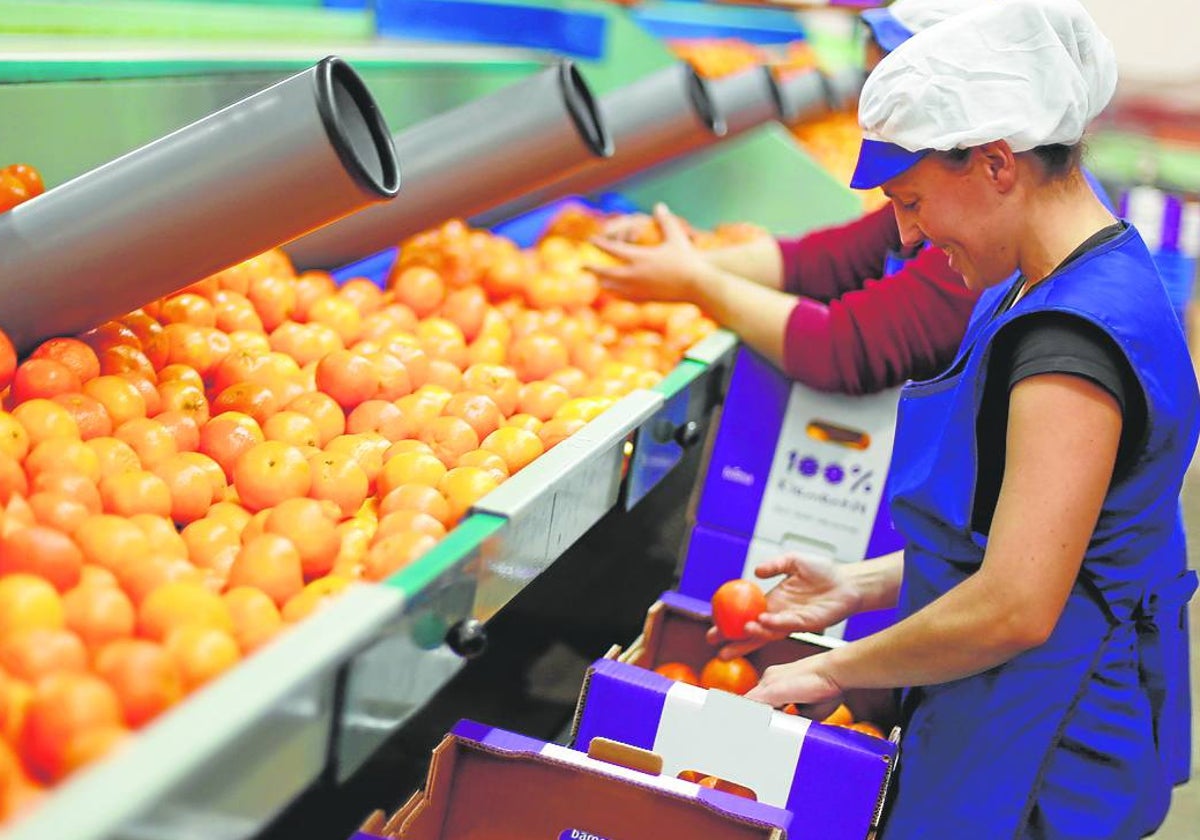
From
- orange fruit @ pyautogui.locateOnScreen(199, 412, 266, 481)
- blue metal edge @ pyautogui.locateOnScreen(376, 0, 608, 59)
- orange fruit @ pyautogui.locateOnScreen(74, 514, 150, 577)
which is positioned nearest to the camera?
orange fruit @ pyautogui.locateOnScreen(74, 514, 150, 577)

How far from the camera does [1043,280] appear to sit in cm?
173

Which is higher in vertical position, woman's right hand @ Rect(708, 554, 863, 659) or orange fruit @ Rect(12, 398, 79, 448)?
orange fruit @ Rect(12, 398, 79, 448)

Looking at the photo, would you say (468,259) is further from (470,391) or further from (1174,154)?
(1174,154)

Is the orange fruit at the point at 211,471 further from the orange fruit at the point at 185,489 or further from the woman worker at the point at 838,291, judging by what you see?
the woman worker at the point at 838,291

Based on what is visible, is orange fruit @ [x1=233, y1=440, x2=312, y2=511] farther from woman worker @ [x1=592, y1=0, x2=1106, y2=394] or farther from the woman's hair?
woman worker @ [x1=592, y1=0, x2=1106, y2=394]

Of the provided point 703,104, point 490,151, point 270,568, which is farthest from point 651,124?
point 270,568

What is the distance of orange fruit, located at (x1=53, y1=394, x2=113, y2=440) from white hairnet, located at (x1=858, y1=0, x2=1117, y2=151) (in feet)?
3.95

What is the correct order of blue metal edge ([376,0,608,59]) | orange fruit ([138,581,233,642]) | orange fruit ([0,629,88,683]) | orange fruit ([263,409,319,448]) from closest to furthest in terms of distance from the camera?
orange fruit ([0,629,88,683])
orange fruit ([138,581,233,642])
orange fruit ([263,409,319,448])
blue metal edge ([376,0,608,59])

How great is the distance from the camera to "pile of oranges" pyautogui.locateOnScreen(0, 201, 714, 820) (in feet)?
4.00

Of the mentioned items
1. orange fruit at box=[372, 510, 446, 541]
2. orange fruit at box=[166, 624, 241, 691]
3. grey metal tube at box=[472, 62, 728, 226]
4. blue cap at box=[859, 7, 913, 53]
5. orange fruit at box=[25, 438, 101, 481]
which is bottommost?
orange fruit at box=[166, 624, 241, 691]

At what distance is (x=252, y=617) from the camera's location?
140cm

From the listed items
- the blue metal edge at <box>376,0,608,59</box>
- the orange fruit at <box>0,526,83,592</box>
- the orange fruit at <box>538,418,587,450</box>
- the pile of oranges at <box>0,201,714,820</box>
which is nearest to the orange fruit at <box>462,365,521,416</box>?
the pile of oranges at <box>0,201,714,820</box>

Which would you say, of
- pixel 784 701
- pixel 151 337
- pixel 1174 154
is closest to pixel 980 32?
pixel 784 701

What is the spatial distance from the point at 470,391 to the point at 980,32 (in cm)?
113
